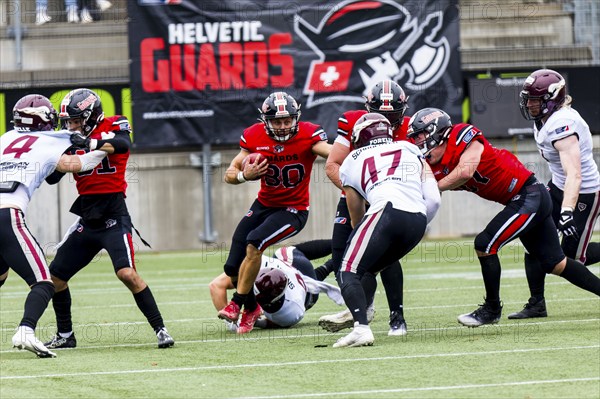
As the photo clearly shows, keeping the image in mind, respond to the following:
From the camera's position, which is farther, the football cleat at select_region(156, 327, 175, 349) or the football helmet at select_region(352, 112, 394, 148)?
the football cleat at select_region(156, 327, 175, 349)

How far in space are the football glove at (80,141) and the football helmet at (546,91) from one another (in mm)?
3364

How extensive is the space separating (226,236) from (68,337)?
36.1 feet

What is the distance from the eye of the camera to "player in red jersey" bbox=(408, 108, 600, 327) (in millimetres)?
7957

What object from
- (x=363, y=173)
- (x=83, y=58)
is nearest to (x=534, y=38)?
(x=83, y=58)

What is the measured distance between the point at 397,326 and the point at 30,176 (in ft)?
8.85

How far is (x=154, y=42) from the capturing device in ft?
59.1

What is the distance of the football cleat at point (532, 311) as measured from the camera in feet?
29.1

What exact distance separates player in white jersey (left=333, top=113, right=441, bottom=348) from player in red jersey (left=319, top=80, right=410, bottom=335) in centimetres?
30

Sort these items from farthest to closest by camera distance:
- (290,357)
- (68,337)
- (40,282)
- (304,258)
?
(304,258) → (68,337) → (40,282) → (290,357)

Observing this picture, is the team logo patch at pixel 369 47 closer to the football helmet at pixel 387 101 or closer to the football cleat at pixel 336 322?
the football helmet at pixel 387 101

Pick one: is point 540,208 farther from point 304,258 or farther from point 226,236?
point 226,236

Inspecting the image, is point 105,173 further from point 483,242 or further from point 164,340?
point 483,242

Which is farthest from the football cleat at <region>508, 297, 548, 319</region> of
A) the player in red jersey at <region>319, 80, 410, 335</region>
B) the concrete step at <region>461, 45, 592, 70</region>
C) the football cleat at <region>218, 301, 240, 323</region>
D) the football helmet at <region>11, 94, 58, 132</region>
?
the concrete step at <region>461, 45, 592, 70</region>

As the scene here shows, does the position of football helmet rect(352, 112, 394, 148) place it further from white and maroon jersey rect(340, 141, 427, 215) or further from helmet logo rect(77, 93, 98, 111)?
helmet logo rect(77, 93, 98, 111)
